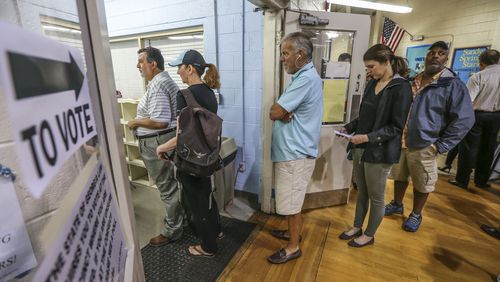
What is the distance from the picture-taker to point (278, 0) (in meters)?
1.92

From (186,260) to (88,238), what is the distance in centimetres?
171

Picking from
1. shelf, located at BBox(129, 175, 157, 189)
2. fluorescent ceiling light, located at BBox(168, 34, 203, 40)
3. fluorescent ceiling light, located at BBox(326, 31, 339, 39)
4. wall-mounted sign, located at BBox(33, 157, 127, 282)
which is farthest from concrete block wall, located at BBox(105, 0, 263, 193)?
wall-mounted sign, located at BBox(33, 157, 127, 282)

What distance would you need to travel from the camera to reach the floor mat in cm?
172

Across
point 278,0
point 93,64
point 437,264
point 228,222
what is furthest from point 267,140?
point 93,64

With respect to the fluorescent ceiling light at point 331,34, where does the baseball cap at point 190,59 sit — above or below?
below

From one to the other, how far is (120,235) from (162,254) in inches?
62.9

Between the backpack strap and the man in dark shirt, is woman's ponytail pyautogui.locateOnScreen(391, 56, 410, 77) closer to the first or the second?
the man in dark shirt

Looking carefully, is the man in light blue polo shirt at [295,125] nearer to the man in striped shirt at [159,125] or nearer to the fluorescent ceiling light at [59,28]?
the man in striped shirt at [159,125]

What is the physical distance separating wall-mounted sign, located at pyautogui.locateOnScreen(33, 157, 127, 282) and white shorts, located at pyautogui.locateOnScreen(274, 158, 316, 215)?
131 centimetres

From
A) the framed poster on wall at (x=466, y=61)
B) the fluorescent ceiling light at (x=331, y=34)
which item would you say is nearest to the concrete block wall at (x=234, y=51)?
the fluorescent ceiling light at (x=331, y=34)

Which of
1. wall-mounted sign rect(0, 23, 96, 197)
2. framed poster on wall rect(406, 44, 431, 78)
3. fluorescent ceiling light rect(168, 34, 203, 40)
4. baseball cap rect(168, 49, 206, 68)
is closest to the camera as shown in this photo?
wall-mounted sign rect(0, 23, 96, 197)

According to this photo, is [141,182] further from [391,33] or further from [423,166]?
[391,33]

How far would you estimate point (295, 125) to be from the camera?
167 centimetres

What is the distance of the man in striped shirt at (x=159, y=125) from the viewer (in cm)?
183
